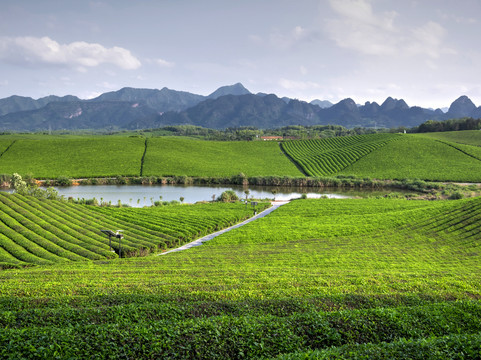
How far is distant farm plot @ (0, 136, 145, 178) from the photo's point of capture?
362ft

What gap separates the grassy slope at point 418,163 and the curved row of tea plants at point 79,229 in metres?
79.0

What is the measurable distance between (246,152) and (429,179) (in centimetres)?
7091

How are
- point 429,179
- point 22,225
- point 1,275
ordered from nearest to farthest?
point 1,275
point 22,225
point 429,179

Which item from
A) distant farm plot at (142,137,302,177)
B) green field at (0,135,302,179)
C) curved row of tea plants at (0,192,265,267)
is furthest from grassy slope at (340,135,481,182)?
curved row of tea plants at (0,192,265,267)

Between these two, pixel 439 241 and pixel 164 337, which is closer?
pixel 164 337

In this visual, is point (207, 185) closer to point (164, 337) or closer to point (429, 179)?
point (429, 179)

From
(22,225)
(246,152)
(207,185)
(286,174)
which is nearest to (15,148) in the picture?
(207,185)

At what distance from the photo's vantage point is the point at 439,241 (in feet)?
123

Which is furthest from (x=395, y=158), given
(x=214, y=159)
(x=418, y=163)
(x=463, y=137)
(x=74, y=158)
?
(x=74, y=158)

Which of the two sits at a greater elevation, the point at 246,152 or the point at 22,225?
the point at 246,152


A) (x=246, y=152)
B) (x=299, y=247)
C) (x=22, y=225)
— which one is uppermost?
(x=246, y=152)

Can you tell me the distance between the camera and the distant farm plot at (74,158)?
4338 inches

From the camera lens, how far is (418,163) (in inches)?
4759

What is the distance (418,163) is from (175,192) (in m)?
86.2
